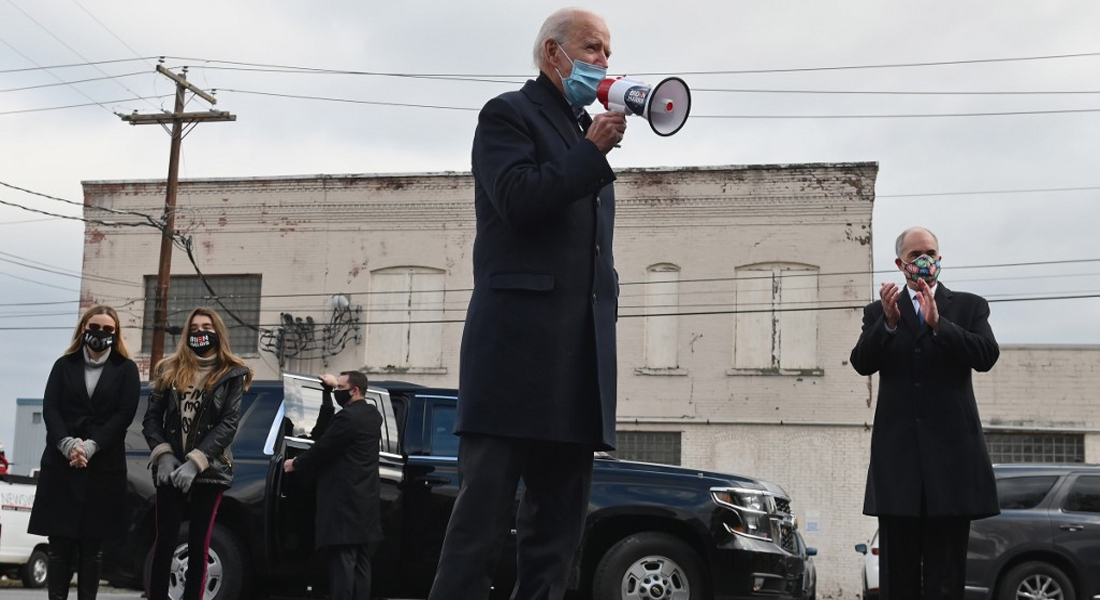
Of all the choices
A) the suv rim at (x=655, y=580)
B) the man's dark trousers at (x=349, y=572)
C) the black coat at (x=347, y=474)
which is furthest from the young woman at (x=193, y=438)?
the suv rim at (x=655, y=580)

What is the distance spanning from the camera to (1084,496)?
14.3 m

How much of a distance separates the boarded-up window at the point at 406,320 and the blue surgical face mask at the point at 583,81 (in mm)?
26815

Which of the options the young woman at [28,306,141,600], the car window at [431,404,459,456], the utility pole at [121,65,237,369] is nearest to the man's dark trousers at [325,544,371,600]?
the car window at [431,404,459,456]

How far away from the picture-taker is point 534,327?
387cm

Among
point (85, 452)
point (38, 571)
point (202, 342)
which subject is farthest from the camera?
point (38, 571)

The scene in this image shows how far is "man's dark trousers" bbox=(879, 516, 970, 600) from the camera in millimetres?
5762

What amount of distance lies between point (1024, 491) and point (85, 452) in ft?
34.0

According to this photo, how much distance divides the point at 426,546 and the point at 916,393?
4974 mm

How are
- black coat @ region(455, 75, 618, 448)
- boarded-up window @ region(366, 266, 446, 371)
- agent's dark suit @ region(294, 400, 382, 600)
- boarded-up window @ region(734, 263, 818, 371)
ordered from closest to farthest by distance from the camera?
black coat @ region(455, 75, 618, 448) < agent's dark suit @ region(294, 400, 382, 600) < boarded-up window @ region(734, 263, 818, 371) < boarded-up window @ region(366, 266, 446, 371)

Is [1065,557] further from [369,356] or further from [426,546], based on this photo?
[369,356]

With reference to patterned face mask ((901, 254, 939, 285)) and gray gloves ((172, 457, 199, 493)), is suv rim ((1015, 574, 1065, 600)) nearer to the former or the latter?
patterned face mask ((901, 254, 939, 285))

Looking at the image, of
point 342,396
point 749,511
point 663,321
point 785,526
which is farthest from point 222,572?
point 663,321

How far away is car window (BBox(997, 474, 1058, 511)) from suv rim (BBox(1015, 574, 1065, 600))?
0.78 meters

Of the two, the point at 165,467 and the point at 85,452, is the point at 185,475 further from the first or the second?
the point at 85,452
